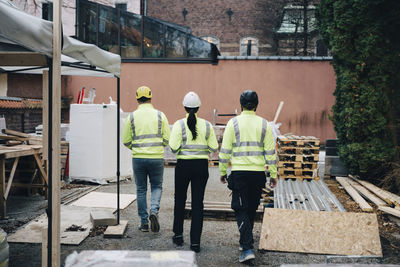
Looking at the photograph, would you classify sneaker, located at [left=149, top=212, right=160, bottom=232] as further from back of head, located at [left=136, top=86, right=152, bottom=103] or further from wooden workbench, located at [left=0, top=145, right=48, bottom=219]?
wooden workbench, located at [left=0, top=145, right=48, bottom=219]

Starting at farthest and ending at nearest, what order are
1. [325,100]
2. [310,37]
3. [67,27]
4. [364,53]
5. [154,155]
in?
1. [310,37]
2. [67,27]
3. [325,100]
4. [364,53]
5. [154,155]

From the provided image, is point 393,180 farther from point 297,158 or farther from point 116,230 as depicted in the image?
Answer: point 116,230

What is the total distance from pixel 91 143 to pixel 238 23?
20332mm

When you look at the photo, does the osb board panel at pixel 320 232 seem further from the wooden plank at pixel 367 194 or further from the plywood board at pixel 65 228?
the plywood board at pixel 65 228

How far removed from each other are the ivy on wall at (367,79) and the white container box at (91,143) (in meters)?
5.53

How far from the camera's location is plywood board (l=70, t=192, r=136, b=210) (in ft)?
24.2

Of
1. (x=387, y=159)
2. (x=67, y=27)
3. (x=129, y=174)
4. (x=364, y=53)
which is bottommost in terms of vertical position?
(x=129, y=174)

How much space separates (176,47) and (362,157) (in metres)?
9.15

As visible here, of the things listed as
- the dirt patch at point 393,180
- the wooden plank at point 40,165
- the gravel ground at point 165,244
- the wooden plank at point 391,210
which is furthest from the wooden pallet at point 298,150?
the wooden plank at point 40,165

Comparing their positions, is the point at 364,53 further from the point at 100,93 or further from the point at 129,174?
the point at 100,93

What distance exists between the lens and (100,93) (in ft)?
53.2

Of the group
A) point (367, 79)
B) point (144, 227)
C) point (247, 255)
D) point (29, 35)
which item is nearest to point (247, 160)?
point (247, 255)

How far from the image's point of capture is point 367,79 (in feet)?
30.6

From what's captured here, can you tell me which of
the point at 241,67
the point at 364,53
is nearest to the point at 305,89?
the point at 241,67
